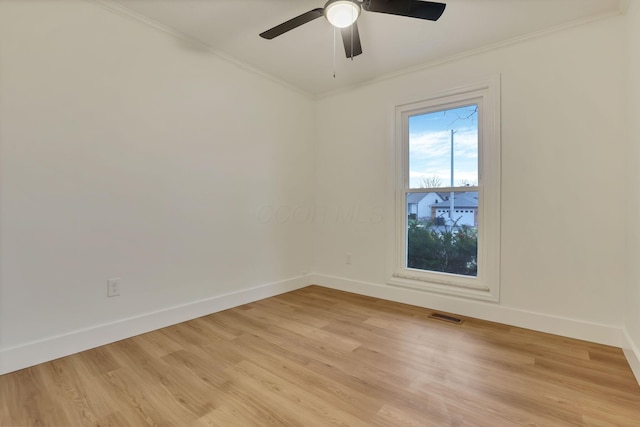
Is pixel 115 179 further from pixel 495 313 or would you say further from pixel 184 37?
pixel 495 313

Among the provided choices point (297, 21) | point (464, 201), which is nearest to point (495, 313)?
point (464, 201)

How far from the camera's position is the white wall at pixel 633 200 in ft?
6.08

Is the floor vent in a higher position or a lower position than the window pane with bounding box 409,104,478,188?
lower

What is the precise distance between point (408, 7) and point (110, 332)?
3.02 metres

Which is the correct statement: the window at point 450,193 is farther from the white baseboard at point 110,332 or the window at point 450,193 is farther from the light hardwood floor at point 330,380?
the white baseboard at point 110,332

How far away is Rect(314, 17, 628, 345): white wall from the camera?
2.23 metres

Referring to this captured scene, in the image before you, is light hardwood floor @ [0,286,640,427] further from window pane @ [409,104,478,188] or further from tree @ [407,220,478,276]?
window pane @ [409,104,478,188]

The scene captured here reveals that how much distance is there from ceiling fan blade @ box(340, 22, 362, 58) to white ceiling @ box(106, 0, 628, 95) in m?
0.27

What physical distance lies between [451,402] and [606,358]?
1352 millimetres

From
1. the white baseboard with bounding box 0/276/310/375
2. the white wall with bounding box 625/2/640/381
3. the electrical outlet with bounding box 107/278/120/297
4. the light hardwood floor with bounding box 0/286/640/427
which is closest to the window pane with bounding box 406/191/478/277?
the light hardwood floor with bounding box 0/286/640/427

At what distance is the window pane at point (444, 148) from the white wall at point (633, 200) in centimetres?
104

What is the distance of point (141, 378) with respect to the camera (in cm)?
174

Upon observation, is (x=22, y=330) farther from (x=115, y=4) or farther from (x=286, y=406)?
(x=115, y=4)

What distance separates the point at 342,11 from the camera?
1842 mm
